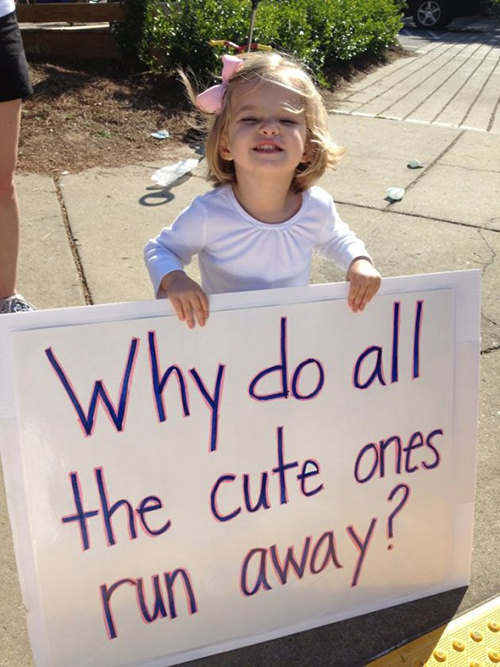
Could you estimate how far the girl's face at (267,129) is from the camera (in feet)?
5.92

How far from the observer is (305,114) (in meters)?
1.89

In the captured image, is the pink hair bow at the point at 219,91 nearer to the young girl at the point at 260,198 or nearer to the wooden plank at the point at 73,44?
the young girl at the point at 260,198

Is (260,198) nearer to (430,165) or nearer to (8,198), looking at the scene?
(8,198)

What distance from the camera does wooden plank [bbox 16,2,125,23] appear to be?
7176 millimetres

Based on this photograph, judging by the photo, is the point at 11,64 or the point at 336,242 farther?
the point at 11,64

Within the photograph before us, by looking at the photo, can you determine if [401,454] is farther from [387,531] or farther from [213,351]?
[213,351]

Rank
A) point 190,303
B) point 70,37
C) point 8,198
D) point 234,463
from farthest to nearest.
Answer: point 70,37 → point 8,198 → point 234,463 → point 190,303

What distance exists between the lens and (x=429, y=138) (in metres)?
5.95

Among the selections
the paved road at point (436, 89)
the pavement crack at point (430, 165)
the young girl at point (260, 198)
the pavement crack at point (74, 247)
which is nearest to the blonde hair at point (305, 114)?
the young girl at point (260, 198)

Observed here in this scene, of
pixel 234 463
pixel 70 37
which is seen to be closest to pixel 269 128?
pixel 234 463

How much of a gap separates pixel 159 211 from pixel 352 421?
278cm

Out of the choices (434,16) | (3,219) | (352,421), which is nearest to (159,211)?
(3,219)

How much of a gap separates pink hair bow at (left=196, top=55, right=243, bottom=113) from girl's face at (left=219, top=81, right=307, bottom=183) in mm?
92

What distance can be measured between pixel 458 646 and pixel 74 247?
2700 mm
